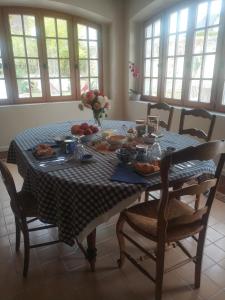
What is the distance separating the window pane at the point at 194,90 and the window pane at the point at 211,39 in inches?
17.4

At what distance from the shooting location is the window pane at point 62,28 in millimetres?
3887

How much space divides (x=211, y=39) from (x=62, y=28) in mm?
2402

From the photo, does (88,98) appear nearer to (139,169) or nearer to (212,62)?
(139,169)

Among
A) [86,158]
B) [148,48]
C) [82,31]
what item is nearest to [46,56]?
[82,31]

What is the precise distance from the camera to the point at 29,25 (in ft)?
12.2

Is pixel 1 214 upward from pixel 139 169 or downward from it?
downward

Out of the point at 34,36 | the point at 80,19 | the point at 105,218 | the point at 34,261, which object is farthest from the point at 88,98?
the point at 80,19

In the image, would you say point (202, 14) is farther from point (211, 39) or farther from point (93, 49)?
point (93, 49)

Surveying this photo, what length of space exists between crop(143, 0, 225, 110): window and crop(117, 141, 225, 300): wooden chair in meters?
2.15

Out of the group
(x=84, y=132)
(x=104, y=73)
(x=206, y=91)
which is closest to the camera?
(x=84, y=132)

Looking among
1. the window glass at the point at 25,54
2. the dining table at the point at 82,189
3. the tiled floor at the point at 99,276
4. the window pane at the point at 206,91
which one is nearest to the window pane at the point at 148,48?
the window pane at the point at 206,91

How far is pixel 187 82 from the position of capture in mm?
3418

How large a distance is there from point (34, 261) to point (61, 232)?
0.59m

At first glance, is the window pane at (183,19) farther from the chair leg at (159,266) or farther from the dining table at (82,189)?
the chair leg at (159,266)
